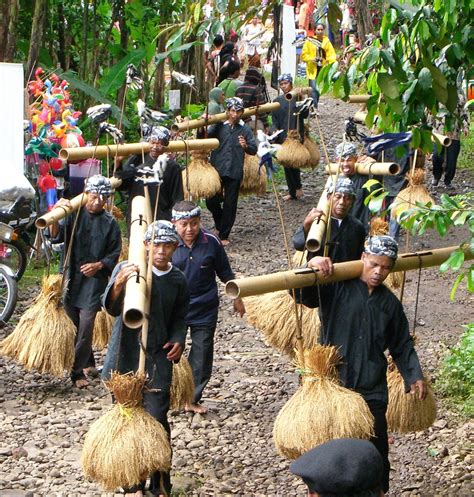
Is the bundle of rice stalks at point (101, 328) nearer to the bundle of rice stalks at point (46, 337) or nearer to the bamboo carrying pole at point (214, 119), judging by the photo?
the bundle of rice stalks at point (46, 337)

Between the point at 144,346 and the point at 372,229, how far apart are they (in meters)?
5.13

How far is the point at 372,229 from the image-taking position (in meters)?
10.8

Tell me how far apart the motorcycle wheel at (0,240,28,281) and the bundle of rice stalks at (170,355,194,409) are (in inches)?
153

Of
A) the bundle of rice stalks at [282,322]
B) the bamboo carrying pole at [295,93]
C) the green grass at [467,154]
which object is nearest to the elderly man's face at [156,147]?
the bundle of rice stalks at [282,322]

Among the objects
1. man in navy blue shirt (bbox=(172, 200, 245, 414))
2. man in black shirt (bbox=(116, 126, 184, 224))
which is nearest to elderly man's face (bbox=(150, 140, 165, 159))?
man in black shirt (bbox=(116, 126, 184, 224))

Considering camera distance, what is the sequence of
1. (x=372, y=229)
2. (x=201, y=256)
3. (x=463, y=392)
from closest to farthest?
1. (x=201, y=256)
2. (x=463, y=392)
3. (x=372, y=229)

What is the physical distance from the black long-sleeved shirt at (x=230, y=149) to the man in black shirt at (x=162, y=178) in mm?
2517

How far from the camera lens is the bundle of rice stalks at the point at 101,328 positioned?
8.81 m

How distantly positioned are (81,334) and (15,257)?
2609 millimetres

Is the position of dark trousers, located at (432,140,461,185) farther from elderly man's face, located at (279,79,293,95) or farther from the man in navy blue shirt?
the man in navy blue shirt

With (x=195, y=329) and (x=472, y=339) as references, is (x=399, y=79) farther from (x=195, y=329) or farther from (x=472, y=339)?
(x=472, y=339)

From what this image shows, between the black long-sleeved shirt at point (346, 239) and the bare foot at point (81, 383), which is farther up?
the black long-sleeved shirt at point (346, 239)

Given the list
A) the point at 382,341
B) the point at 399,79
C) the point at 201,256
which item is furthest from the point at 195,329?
the point at 399,79

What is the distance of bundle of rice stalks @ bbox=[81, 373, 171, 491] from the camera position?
579 cm
